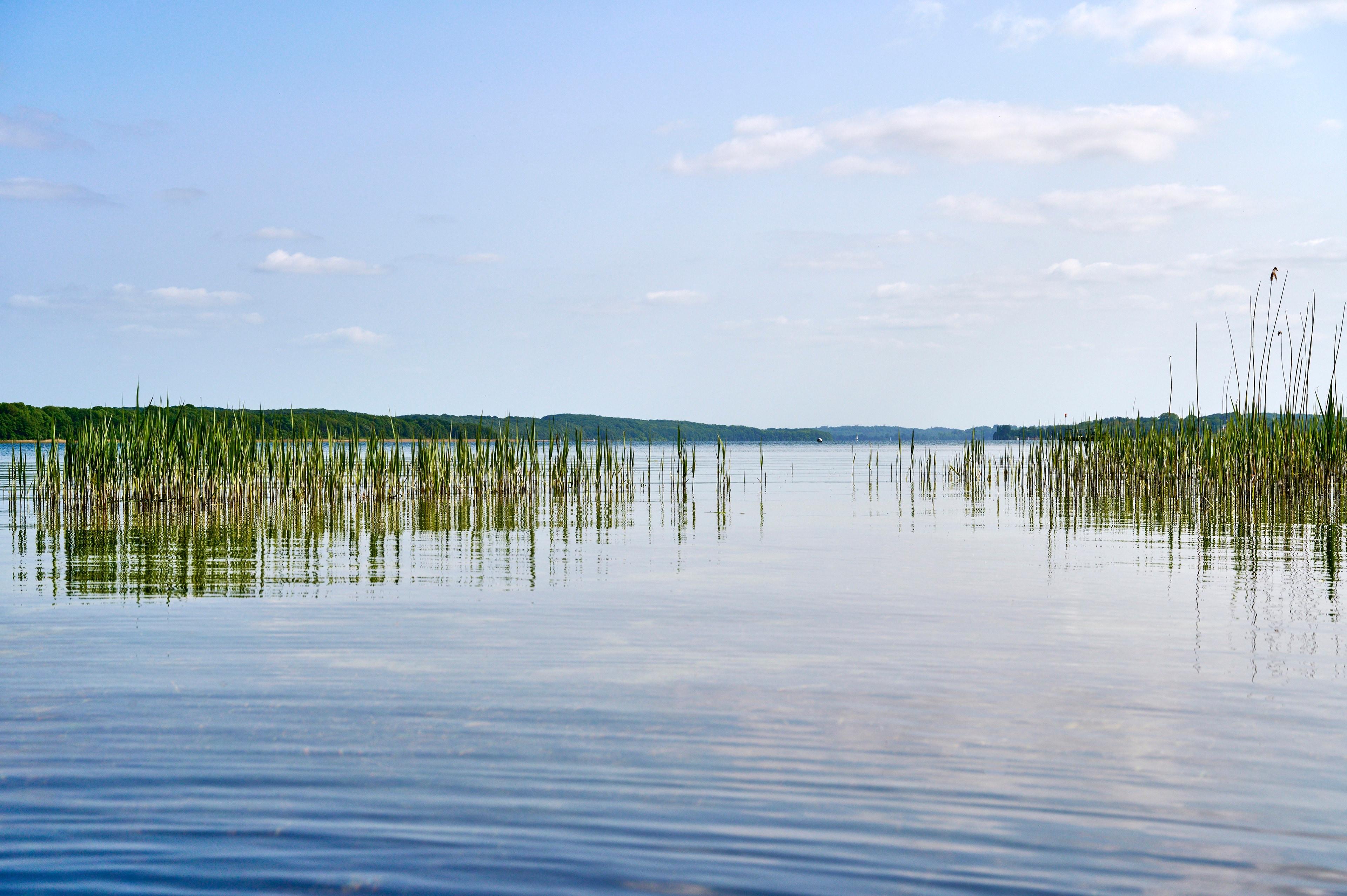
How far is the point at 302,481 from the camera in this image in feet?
71.1

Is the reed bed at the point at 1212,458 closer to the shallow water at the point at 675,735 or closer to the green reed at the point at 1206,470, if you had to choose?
the green reed at the point at 1206,470

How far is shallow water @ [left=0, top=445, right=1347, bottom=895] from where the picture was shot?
315 cm

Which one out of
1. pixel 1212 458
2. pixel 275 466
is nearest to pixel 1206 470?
pixel 1212 458

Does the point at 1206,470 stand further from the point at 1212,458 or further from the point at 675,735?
the point at 675,735

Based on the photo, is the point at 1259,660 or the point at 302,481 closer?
the point at 1259,660

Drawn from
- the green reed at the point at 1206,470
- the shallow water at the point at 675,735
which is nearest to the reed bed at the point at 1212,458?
the green reed at the point at 1206,470

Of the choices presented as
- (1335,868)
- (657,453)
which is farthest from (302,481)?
(657,453)

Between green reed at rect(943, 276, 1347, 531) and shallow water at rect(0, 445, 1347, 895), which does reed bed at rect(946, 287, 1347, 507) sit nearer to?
green reed at rect(943, 276, 1347, 531)

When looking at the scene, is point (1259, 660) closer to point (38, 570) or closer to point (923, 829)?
point (923, 829)

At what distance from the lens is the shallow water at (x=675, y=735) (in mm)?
3152

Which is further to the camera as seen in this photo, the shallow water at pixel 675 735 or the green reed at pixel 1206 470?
the green reed at pixel 1206 470

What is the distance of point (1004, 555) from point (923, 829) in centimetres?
884

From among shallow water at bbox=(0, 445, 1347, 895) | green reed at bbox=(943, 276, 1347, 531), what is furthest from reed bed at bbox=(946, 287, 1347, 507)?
shallow water at bbox=(0, 445, 1347, 895)

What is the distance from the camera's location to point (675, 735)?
4453mm
